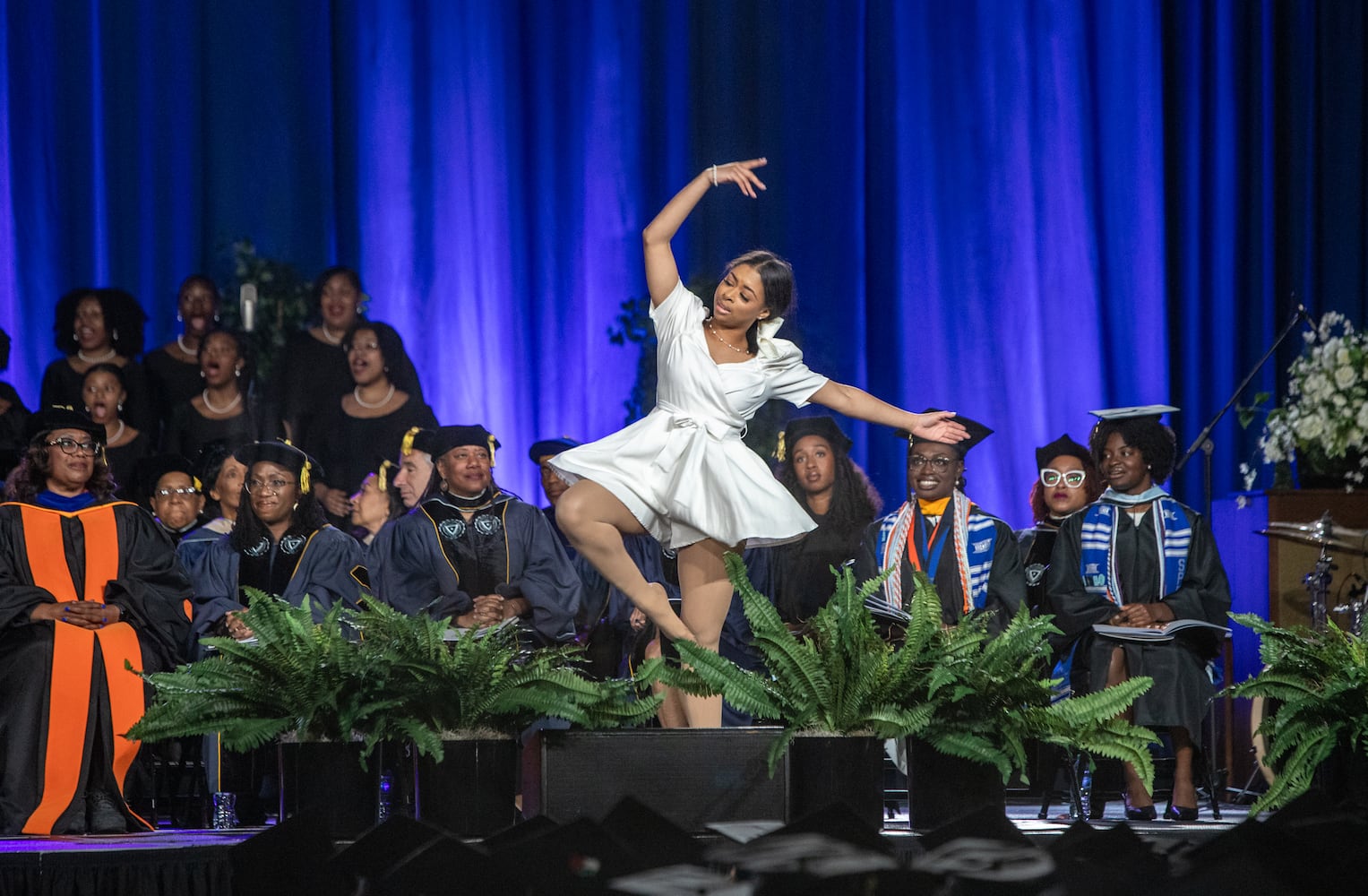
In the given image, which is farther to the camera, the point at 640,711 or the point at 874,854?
the point at 640,711

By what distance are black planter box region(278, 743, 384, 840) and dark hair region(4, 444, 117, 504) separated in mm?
2947

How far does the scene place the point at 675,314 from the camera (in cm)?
386

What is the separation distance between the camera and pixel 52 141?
8.22m

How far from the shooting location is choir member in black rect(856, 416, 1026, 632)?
6391 mm

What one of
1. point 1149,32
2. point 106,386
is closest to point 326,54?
point 106,386

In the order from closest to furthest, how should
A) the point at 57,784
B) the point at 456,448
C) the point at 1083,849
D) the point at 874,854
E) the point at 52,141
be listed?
1. the point at 874,854
2. the point at 1083,849
3. the point at 57,784
4. the point at 456,448
5. the point at 52,141

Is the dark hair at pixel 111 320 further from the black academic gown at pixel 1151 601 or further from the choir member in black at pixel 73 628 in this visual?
the black academic gown at pixel 1151 601

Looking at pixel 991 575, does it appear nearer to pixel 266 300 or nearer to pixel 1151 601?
pixel 1151 601

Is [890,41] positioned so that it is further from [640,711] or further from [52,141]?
[640,711]

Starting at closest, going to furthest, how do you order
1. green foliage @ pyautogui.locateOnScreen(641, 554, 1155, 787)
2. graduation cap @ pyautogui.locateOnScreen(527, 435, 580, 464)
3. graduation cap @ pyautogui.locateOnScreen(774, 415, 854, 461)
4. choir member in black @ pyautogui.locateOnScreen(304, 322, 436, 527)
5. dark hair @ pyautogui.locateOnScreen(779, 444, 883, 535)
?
green foliage @ pyautogui.locateOnScreen(641, 554, 1155, 787) → dark hair @ pyautogui.locateOnScreen(779, 444, 883, 535) → graduation cap @ pyautogui.locateOnScreen(774, 415, 854, 461) → graduation cap @ pyautogui.locateOnScreen(527, 435, 580, 464) → choir member in black @ pyautogui.locateOnScreen(304, 322, 436, 527)

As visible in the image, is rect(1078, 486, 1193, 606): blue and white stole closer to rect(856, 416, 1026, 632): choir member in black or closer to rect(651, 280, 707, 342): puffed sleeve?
rect(856, 416, 1026, 632): choir member in black

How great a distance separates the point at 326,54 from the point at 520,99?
1097mm

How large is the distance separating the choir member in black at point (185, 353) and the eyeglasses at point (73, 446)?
91.6 inches

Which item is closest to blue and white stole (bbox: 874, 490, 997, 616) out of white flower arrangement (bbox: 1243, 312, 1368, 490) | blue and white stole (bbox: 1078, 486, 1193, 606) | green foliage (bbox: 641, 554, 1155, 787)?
blue and white stole (bbox: 1078, 486, 1193, 606)
